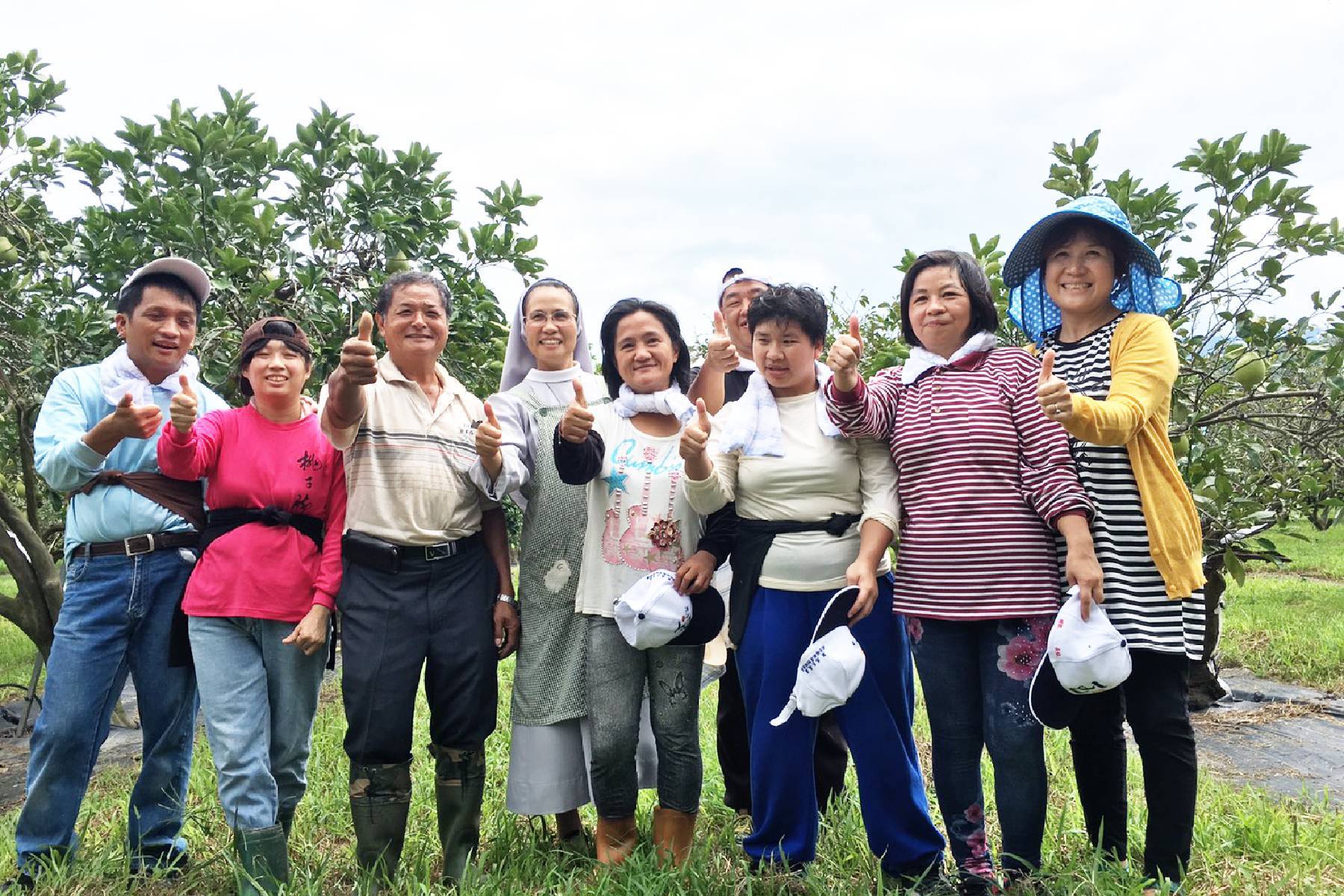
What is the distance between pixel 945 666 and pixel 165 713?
230 cm

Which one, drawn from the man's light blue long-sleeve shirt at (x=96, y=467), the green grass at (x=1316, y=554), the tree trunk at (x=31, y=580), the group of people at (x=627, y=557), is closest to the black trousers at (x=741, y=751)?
the group of people at (x=627, y=557)

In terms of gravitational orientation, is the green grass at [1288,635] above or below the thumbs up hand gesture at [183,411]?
below

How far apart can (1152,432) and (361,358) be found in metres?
2.02

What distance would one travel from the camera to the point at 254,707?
2549 mm

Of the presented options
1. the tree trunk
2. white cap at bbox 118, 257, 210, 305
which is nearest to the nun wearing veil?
white cap at bbox 118, 257, 210, 305

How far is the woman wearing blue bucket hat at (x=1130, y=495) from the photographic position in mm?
2242

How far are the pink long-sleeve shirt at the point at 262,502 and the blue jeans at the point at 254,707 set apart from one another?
0.07 meters

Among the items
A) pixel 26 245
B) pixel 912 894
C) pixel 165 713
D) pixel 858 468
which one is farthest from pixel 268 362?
pixel 26 245

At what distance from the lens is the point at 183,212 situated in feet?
12.1

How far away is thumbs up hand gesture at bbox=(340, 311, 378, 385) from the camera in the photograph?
2.38 meters

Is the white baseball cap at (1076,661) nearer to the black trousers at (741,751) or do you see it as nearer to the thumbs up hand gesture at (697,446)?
the thumbs up hand gesture at (697,446)

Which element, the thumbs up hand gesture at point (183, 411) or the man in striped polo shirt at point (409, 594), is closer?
the thumbs up hand gesture at point (183, 411)

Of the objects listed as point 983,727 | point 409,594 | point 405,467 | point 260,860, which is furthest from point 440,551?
point 983,727

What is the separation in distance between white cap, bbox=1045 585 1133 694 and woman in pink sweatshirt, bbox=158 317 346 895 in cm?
193
